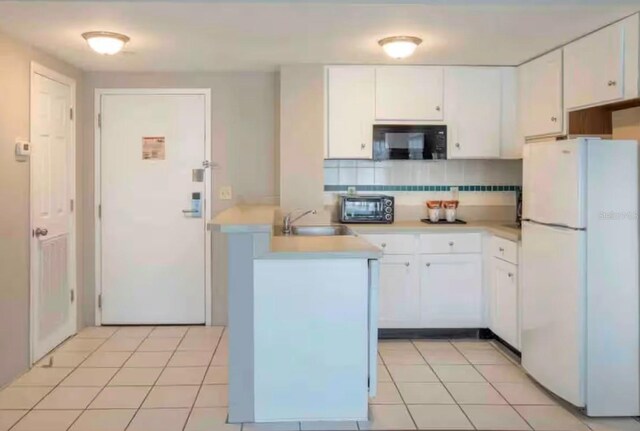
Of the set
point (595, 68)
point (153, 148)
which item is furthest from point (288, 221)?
point (595, 68)

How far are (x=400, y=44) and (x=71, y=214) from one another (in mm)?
2822

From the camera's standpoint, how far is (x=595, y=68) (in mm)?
3404

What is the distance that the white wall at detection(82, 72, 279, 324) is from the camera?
15.8 feet

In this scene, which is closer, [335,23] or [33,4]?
[33,4]

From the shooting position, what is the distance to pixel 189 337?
14.9 feet

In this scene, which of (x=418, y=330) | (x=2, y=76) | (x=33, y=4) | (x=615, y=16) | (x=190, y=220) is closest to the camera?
(x=33, y=4)

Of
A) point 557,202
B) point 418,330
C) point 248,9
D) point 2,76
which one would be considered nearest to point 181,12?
point 248,9

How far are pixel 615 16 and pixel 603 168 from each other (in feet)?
2.72

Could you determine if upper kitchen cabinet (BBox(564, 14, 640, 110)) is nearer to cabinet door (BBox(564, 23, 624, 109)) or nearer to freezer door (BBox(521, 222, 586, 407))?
cabinet door (BBox(564, 23, 624, 109))

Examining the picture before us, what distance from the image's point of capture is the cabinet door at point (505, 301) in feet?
13.0

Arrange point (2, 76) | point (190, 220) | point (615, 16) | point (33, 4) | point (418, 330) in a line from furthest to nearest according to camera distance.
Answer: point (190, 220) → point (418, 330) → point (2, 76) → point (615, 16) → point (33, 4)

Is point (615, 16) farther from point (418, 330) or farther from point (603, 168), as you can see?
point (418, 330)

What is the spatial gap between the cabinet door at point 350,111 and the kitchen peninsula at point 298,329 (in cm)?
173

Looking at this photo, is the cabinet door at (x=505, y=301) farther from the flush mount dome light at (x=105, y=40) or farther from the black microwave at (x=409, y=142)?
the flush mount dome light at (x=105, y=40)
